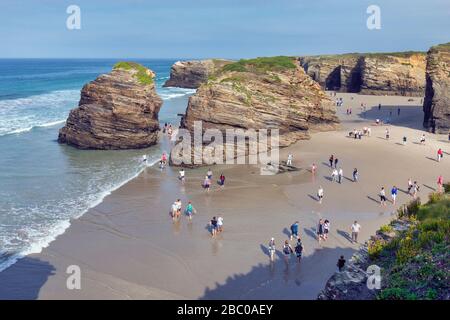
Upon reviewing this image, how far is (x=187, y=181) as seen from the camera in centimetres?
2730

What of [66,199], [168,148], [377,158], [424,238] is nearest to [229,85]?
[168,148]

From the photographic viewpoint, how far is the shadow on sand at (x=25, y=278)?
46.9 ft

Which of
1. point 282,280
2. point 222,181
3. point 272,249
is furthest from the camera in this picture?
point 222,181

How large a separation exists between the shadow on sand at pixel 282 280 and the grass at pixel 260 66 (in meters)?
21.5

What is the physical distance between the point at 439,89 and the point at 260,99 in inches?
725

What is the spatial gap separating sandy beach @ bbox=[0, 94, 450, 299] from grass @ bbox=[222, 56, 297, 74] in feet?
24.5

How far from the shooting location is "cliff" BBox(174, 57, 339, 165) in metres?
31.9

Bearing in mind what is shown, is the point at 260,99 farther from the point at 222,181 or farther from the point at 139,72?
the point at 139,72

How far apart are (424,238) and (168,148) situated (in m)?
29.1

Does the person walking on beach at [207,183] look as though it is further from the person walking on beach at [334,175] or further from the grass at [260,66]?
the grass at [260,66]

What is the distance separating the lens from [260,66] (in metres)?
36.5

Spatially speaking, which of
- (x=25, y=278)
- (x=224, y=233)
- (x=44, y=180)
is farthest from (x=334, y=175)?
(x=25, y=278)

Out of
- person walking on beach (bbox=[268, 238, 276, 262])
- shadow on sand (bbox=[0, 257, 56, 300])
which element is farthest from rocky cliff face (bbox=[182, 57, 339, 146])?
shadow on sand (bbox=[0, 257, 56, 300])

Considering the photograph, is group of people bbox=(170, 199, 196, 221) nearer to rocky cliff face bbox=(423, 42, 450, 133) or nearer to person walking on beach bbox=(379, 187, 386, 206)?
person walking on beach bbox=(379, 187, 386, 206)
